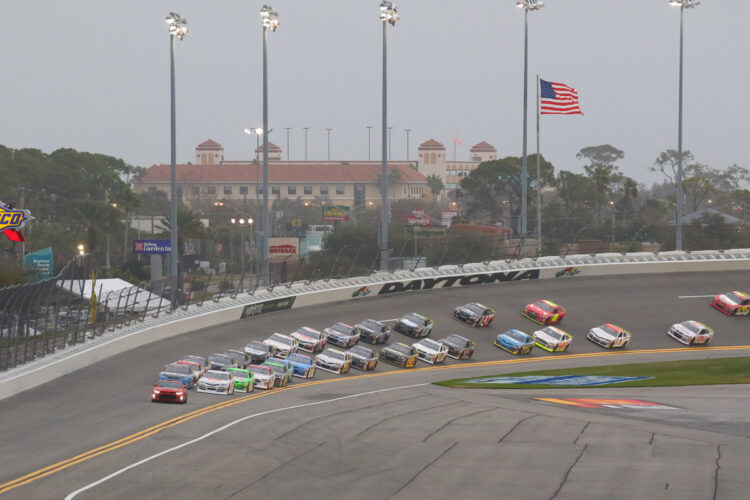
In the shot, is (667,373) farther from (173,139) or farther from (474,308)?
(173,139)

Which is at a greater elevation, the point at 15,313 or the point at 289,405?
the point at 15,313

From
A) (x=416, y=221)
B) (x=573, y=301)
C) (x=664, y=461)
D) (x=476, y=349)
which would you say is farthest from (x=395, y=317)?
(x=416, y=221)

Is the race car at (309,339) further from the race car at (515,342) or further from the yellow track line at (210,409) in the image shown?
the race car at (515,342)

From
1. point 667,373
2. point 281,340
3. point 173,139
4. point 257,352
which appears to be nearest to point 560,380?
point 667,373

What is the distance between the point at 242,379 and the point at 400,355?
9.92m

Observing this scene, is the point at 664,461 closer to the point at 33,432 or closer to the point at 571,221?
the point at 33,432

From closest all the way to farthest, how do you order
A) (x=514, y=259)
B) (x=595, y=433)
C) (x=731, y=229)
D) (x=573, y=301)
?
(x=595, y=433) < (x=573, y=301) < (x=514, y=259) < (x=731, y=229)

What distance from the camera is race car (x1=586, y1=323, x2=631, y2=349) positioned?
48125 millimetres

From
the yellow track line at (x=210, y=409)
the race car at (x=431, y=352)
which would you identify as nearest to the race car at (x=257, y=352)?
the yellow track line at (x=210, y=409)

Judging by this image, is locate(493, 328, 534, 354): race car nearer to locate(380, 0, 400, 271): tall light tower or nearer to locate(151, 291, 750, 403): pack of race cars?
locate(151, 291, 750, 403): pack of race cars

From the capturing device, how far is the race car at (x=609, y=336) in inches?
1895

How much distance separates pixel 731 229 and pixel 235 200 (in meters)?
116

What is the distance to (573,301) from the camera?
56.6 meters

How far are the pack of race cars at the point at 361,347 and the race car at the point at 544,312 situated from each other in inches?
2.2
